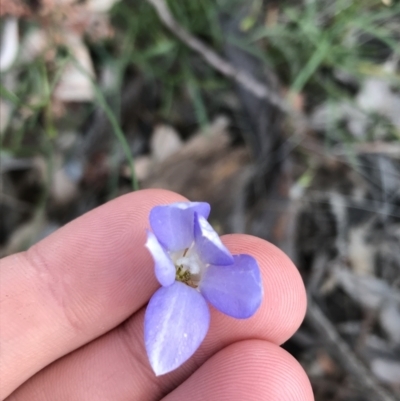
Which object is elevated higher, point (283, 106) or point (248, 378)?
point (283, 106)

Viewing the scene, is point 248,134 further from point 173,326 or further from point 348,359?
point 173,326

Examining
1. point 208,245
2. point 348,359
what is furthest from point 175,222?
point 348,359

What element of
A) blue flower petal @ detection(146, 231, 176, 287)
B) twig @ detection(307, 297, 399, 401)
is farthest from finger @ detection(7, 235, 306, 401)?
twig @ detection(307, 297, 399, 401)

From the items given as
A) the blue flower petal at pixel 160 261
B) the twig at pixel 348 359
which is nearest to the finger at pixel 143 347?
the blue flower petal at pixel 160 261

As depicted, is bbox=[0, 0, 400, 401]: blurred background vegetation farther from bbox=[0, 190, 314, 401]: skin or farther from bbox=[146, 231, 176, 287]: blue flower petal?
bbox=[146, 231, 176, 287]: blue flower petal

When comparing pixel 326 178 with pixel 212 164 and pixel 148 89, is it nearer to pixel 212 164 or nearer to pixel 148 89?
pixel 212 164

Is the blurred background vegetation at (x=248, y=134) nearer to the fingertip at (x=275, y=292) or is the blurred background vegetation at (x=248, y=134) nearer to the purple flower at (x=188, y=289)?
the fingertip at (x=275, y=292)
